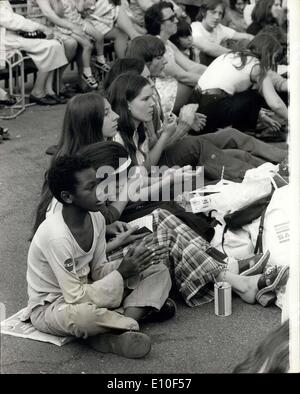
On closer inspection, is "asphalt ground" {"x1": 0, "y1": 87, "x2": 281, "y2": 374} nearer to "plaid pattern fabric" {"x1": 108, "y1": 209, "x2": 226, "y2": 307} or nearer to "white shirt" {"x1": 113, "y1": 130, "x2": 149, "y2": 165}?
"plaid pattern fabric" {"x1": 108, "y1": 209, "x2": 226, "y2": 307}

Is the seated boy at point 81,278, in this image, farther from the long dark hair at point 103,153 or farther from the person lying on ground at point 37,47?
the person lying on ground at point 37,47

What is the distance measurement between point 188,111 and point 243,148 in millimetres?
573

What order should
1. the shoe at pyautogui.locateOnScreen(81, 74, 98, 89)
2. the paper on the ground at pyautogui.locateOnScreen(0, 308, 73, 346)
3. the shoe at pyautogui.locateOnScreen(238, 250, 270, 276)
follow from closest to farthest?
1. the paper on the ground at pyautogui.locateOnScreen(0, 308, 73, 346)
2. the shoe at pyautogui.locateOnScreen(238, 250, 270, 276)
3. the shoe at pyautogui.locateOnScreen(81, 74, 98, 89)

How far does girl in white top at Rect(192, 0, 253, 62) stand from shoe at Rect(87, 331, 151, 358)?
4842 mm

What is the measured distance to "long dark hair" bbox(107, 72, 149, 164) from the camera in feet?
16.2

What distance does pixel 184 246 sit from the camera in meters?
4.29

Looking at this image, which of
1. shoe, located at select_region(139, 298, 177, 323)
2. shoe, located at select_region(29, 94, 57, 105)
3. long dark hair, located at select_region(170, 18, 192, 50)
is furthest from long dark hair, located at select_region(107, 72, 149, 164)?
shoe, located at select_region(29, 94, 57, 105)

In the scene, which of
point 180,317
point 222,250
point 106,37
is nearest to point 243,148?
point 222,250

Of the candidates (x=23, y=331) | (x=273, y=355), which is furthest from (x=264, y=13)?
(x=273, y=355)

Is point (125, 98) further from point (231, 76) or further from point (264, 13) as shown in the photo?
point (264, 13)

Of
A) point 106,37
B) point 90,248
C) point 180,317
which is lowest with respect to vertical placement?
point 106,37

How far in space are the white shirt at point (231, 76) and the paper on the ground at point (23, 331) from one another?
3175mm

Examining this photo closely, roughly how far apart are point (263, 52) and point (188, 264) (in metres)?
2.83
